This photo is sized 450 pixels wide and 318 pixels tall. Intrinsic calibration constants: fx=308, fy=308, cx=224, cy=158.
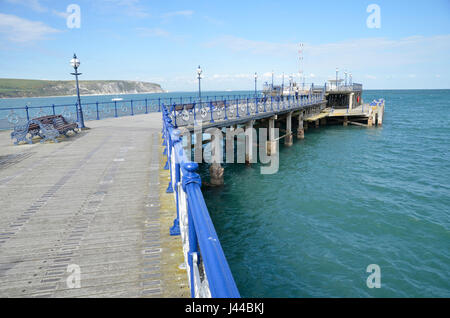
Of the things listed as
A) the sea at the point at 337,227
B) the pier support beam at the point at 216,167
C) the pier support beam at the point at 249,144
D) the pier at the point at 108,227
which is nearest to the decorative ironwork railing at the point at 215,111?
the pier support beam at the point at 249,144

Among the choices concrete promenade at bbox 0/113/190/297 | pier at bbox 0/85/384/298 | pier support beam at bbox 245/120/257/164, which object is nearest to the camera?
pier at bbox 0/85/384/298

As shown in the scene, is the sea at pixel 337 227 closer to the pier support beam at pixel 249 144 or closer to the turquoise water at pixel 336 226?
the turquoise water at pixel 336 226

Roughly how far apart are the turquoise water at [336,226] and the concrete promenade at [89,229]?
4.61m

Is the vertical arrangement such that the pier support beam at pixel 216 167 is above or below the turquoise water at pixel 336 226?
above

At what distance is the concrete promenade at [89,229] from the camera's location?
390 cm

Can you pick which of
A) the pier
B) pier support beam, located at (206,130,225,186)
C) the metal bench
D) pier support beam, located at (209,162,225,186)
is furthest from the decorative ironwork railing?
the metal bench

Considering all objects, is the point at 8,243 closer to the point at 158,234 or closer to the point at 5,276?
the point at 5,276

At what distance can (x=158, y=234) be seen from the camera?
4973 millimetres

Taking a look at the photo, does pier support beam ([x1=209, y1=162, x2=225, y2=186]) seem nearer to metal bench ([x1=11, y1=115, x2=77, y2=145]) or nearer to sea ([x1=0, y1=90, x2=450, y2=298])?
sea ([x1=0, y1=90, x2=450, y2=298])

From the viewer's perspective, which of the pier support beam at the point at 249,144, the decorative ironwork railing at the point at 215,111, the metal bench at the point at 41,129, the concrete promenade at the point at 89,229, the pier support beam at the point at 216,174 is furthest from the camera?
the pier support beam at the point at 249,144

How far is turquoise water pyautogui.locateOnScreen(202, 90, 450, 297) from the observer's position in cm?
936

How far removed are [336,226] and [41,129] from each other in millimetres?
13508

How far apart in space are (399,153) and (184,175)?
2857 cm

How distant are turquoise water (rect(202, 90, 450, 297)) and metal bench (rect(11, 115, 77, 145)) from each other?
7869 millimetres
